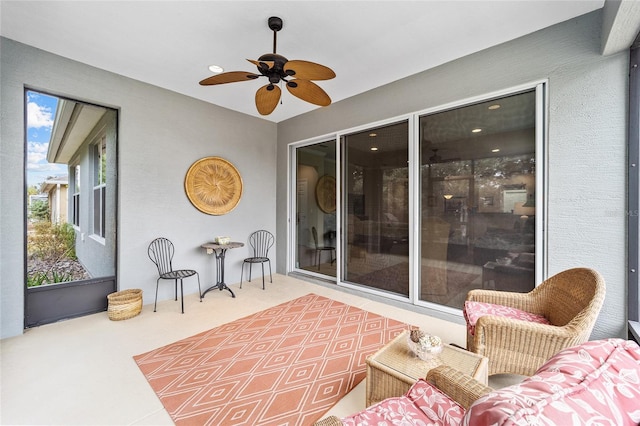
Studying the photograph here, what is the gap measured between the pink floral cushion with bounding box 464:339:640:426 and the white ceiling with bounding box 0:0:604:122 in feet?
8.67

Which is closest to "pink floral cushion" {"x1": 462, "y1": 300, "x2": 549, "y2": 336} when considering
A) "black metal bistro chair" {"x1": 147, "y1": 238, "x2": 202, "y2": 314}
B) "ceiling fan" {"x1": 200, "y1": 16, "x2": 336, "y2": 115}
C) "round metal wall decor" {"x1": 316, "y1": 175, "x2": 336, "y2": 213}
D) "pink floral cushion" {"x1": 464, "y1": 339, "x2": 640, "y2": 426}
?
"pink floral cushion" {"x1": 464, "y1": 339, "x2": 640, "y2": 426}

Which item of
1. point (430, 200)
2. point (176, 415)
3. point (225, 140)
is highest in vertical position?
point (225, 140)

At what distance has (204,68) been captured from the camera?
10.7ft

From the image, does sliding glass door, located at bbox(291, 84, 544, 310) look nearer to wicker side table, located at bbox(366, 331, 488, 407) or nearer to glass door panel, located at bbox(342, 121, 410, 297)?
glass door panel, located at bbox(342, 121, 410, 297)

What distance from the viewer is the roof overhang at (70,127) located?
10.3 ft

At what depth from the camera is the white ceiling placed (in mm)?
2281

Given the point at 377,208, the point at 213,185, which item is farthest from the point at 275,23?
the point at 213,185

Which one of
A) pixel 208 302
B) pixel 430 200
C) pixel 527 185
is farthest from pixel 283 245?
pixel 527 185

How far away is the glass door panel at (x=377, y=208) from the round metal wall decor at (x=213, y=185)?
1885 millimetres

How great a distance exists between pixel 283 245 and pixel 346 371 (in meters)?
3.19

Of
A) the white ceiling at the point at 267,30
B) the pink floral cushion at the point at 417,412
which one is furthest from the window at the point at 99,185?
the pink floral cushion at the point at 417,412

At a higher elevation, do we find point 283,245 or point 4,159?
point 4,159

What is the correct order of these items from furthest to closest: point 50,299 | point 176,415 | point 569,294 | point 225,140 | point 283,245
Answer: point 283,245 < point 225,140 < point 50,299 < point 569,294 < point 176,415

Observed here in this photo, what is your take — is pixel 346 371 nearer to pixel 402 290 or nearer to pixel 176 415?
pixel 176 415
